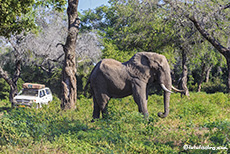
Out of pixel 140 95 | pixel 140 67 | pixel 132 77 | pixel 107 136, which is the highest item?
pixel 140 67

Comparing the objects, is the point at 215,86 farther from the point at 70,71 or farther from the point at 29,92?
the point at 70,71

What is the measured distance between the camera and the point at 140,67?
8.68m

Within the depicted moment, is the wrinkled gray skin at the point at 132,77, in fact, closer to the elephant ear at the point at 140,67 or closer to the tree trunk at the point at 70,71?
the elephant ear at the point at 140,67

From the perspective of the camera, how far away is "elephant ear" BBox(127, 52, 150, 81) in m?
8.63

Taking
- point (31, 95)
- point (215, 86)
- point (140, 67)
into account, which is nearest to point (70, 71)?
point (140, 67)

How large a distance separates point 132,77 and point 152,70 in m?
0.67

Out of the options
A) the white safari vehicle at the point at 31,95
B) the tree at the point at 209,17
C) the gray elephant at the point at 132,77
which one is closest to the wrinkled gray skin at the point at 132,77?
the gray elephant at the point at 132,77

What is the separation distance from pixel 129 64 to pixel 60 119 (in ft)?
9.07

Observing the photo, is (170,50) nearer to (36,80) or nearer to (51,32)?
(51,32)

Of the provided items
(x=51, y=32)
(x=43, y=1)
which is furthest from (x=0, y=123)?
(x=51, y=32)

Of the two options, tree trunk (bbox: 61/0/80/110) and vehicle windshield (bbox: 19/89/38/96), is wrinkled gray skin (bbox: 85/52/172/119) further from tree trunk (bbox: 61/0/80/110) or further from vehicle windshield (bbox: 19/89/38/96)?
vehicle windshield (bbox: 19/89/38/96)

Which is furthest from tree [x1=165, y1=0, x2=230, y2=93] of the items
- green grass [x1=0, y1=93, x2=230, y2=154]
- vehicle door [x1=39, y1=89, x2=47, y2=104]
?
vehicle door [x1=39, y1=89, x2=47, y2=104]

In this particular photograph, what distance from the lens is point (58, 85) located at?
3009cm

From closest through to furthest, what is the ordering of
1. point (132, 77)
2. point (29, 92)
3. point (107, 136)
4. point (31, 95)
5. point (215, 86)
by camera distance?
1. point (107, 136)
2. point (132, 77)
3. point (31, 95)
4. point (29, 92)
5. point (215, 86)
